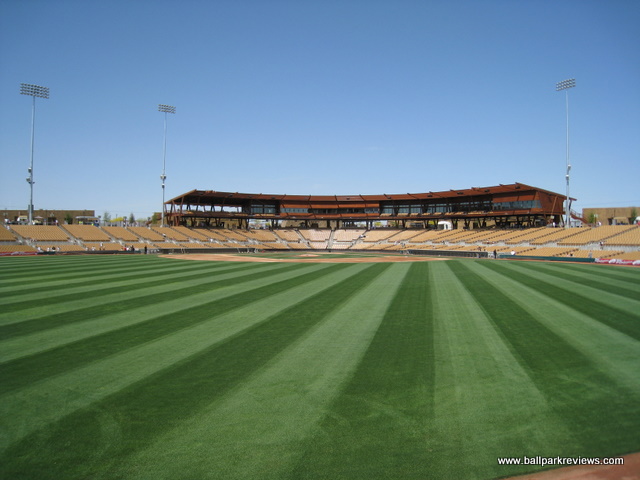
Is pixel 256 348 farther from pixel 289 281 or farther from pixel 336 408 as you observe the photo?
pixel 289 281

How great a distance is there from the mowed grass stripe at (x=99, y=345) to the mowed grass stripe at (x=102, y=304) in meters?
1.95

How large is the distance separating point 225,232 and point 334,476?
70999 millimetres

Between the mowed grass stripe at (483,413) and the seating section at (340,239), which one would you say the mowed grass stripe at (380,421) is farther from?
the seating section at (340,239)

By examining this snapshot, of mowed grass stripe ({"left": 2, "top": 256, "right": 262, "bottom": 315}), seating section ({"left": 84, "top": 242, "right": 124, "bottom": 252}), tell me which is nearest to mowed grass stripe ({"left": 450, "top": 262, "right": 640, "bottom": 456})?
mowed grass stripe ({"left": 2, "top": 256, "right": 262, "bottom": 315})

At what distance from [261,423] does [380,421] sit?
1.62 metres

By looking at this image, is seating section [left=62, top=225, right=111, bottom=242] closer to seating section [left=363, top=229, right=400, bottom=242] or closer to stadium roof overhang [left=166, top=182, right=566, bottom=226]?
stadium roof overhang [left=166, top=182, right=566, bottom=226]

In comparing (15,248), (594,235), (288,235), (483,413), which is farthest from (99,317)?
(288,235)

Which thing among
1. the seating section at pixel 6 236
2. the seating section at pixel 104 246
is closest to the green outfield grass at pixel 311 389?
the seating section at pixel 104 246

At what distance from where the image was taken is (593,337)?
865cm

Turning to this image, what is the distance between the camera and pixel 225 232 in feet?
237

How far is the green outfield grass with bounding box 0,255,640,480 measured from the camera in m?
4.24

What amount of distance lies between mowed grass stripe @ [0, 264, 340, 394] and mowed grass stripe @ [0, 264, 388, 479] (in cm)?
188

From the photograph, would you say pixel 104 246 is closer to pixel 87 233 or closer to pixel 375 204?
pixel 87 233

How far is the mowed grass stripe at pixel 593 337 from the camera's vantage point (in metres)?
6.70
